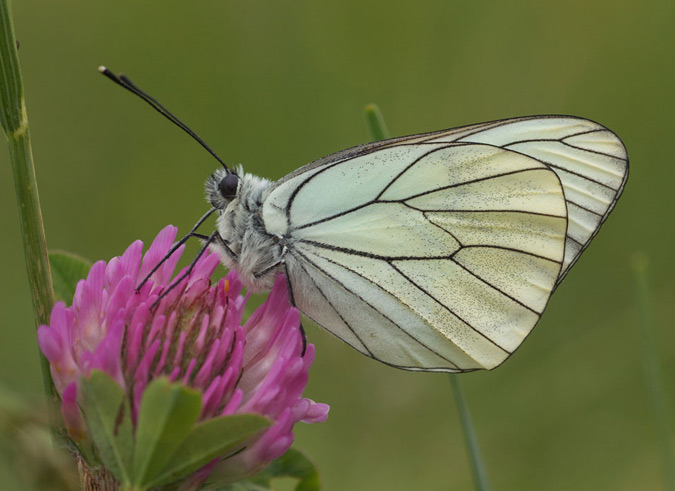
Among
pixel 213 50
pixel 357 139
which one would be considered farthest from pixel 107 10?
pixel 357 139

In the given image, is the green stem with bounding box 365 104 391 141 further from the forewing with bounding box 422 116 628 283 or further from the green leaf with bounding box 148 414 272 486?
the green leaf with bounding box 148 414 272 486

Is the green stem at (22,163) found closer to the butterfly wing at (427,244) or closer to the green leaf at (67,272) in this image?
the green leaf at (67,272)

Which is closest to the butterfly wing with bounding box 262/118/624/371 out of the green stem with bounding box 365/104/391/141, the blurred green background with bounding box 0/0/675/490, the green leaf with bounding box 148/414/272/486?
the green stem with bounding box 365/104/391/141

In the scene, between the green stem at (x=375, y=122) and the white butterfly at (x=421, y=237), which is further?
the white butterfly at (x=421, y=237)

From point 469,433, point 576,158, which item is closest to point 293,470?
point 469,433

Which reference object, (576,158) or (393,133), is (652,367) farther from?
(393,133)

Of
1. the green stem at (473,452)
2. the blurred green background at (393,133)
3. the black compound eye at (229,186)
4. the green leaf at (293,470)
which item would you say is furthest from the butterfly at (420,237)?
the blurred green background at (393,133)

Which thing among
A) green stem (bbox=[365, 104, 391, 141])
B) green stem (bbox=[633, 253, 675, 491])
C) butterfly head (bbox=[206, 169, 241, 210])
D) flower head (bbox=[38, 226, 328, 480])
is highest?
green stem (bbox=[365, 104, 391, 141])
